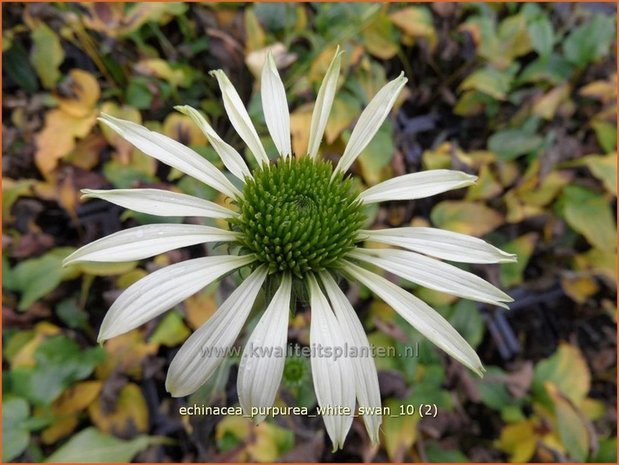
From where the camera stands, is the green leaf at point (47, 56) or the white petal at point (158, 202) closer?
the white petal at point (158, 202)

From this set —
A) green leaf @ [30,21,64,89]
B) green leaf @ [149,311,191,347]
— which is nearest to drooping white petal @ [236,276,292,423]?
green leaf @ [149,311,191,347]

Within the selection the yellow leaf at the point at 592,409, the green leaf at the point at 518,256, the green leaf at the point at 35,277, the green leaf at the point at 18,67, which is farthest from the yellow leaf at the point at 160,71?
the yellow leaf at the point at 592,409

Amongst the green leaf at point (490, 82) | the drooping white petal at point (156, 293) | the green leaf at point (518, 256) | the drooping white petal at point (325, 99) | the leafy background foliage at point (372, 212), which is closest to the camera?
the drooping white petal at point (156, 293)

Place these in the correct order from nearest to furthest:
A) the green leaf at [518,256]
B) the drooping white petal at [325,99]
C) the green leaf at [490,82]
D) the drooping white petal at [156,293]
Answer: the drooping white petal at [156,293], the drooping white petal at [325,99], the green leaf at [518,256], the green leaf at [490,82]

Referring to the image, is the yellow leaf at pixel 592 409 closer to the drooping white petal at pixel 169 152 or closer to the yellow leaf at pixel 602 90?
the yellow leaf at pixel 602 90

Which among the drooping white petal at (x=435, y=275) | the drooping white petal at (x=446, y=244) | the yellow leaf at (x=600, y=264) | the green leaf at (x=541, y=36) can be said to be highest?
the green leaf at (x=541, y=36)

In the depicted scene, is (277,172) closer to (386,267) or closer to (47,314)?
(386,267)

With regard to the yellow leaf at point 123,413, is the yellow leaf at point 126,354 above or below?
above
